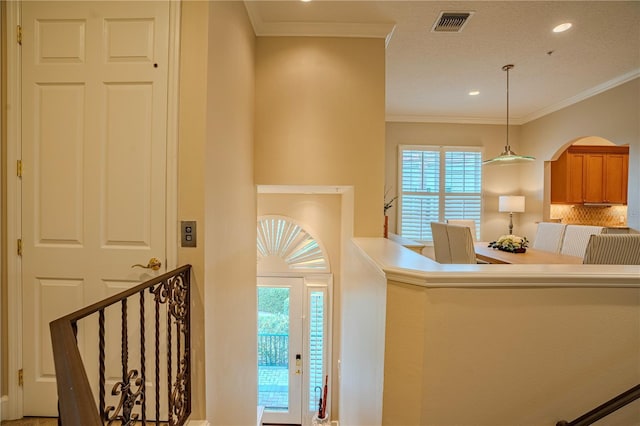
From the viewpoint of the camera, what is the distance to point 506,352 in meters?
1.40

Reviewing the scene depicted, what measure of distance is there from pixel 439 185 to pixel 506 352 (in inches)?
178

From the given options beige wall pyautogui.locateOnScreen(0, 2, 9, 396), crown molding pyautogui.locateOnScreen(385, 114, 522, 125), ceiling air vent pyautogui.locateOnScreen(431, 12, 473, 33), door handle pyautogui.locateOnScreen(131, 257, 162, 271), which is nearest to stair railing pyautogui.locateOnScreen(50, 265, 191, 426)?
door handle pyautogui.locateOnScreen(131, 257, 162, 271)

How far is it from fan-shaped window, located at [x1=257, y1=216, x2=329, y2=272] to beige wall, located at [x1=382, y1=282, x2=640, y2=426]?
10.4 ft

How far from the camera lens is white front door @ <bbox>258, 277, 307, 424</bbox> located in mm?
4738

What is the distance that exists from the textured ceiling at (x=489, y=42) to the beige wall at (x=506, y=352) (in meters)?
2.36

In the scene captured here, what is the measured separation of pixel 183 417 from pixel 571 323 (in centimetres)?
199

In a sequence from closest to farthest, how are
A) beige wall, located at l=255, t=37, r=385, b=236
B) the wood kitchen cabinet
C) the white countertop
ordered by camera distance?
the white countertop
beige wall, located at l=255, t=37, r=385, b=236
the wood kitchen cabinet

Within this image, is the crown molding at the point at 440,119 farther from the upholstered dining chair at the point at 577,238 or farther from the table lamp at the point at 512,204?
the upholstered dining chair at the point at 577,238

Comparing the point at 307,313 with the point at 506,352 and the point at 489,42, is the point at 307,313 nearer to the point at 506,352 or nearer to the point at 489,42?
the point at 506,352

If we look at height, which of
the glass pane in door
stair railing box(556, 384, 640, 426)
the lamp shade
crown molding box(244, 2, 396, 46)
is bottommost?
the glass pane in door

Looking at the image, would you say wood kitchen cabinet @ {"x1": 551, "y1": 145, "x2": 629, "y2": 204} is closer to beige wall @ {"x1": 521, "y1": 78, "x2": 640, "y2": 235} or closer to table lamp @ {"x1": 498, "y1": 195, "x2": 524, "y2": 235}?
beige wall @ {"x1": 521, "y1": 78, "x2": 640, "y2": 235}

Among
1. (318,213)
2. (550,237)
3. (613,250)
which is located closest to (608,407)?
(613,250)

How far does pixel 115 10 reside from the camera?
5.28ft

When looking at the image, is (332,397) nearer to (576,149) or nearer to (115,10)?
(115,10)
